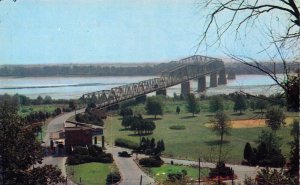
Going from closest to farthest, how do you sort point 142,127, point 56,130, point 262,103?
1. point 262,103
2. point 142,127
3. point 56,130

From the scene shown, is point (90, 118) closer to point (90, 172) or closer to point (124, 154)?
point (124, 154)

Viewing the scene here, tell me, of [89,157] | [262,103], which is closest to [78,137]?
[89,157]

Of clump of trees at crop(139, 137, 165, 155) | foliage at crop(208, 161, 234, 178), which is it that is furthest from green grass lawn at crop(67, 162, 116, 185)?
foliage at crop(208, 161, 234, 178)

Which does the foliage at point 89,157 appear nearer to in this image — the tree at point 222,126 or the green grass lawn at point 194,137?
the green grass lawn at point 194,137

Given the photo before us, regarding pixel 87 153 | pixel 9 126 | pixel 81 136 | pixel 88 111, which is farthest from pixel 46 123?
pixel 9 126

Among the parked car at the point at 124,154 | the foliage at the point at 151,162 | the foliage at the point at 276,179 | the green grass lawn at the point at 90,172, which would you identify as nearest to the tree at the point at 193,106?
the parked car at the point at 124,154
